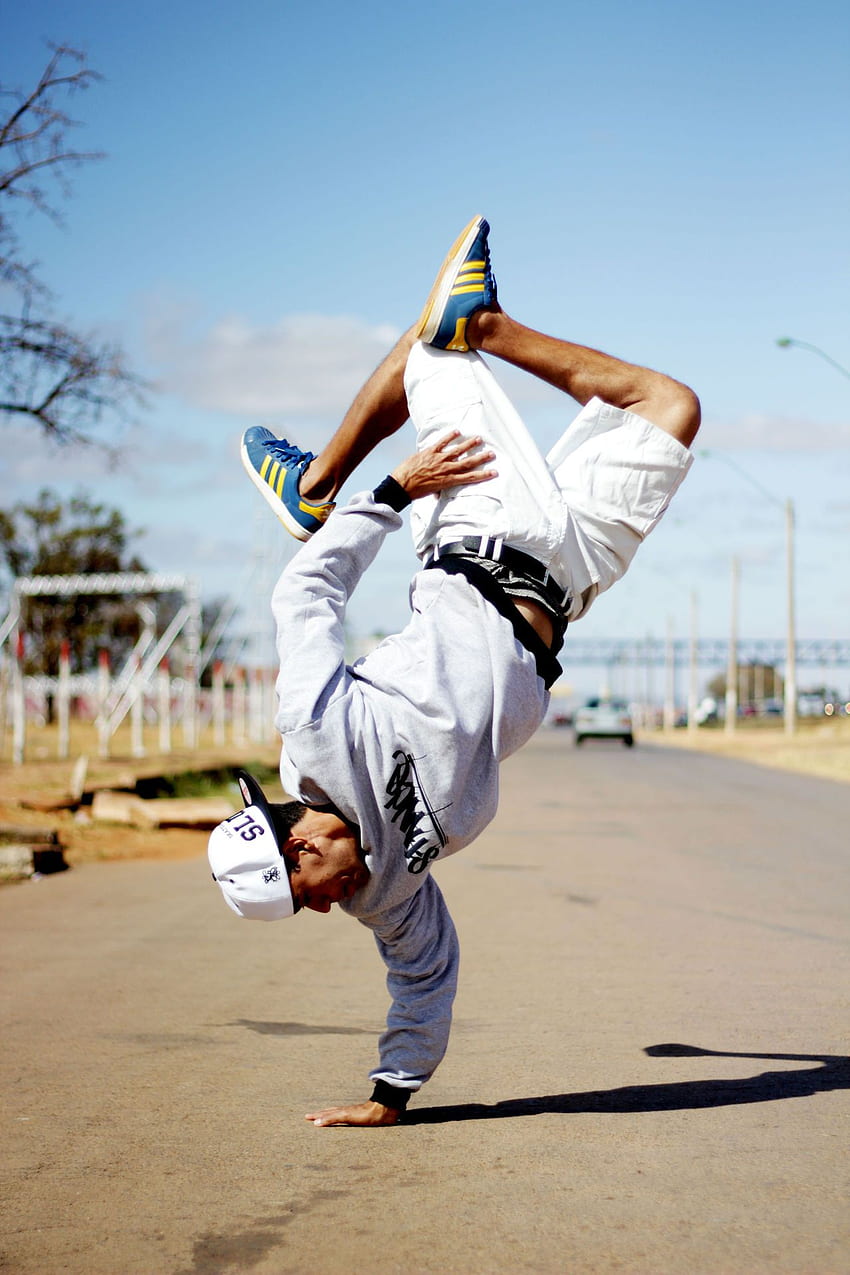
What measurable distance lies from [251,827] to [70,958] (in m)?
3.90

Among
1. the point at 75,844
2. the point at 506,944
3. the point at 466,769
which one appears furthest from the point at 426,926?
the point at 75,844

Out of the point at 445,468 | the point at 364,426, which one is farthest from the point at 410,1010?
the point at 364,426

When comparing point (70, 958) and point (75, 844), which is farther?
point (75, 844)

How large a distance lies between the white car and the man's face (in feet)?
152

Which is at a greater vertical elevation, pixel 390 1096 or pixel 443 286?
pixel 443 286

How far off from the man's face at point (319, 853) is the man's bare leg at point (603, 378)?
1.54m

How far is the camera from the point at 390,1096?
4.21 metres

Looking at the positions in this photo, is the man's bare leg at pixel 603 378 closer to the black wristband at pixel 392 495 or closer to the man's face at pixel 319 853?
the black wristband at pixel 392 495

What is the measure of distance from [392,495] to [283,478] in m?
0.63

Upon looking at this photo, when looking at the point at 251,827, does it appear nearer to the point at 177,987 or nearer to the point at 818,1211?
the point at 818,1211

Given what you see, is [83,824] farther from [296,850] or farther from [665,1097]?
[296,850]

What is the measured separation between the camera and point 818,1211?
3.26m

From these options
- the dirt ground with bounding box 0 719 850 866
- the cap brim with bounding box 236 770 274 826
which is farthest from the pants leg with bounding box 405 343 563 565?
the dirt ground with bounding box 0 719 850 866

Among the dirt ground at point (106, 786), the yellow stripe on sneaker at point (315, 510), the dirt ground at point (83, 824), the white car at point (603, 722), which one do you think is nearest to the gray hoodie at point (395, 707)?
the yellow stripe on sneaker at point (315, 510)
